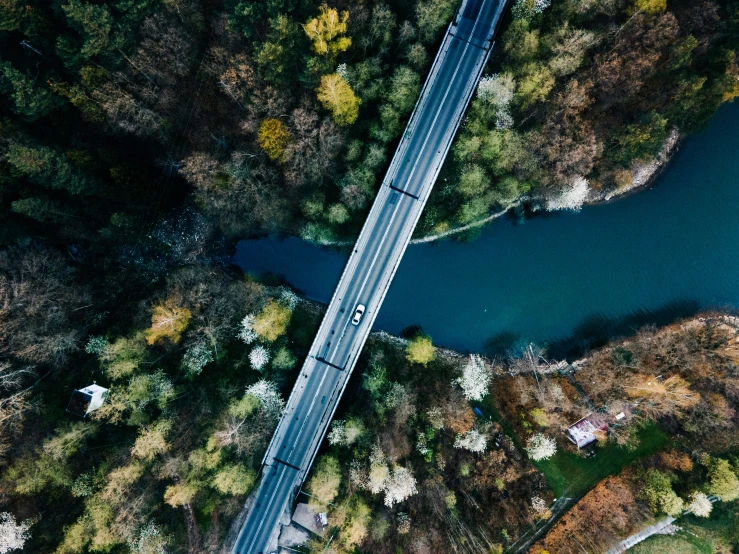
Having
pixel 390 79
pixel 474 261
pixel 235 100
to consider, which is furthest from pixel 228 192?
pixel 474 261

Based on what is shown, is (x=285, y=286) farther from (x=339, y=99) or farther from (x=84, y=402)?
(x=84, y=402)

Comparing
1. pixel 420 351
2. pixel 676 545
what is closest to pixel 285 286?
pixel 420 351

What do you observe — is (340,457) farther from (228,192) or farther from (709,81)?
(709,81)

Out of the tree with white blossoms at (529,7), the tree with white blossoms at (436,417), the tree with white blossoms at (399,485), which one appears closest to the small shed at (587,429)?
the tree with white blossoms at (436,417)

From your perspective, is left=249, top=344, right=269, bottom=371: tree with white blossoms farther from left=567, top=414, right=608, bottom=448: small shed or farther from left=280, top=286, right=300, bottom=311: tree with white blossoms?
left=567, top=414, right=608, bottom=448: small shed

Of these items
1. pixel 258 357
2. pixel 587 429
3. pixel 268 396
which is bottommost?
pixel 268 396

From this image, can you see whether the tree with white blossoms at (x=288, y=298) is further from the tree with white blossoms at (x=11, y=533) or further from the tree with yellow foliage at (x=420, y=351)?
the tree with white blossoms at (x=11, y=533)

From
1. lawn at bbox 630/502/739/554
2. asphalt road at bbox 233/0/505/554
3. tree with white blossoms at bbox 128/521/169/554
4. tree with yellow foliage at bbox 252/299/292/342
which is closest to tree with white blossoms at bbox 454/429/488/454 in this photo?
asphalt road at bbox 233/0/505/554
